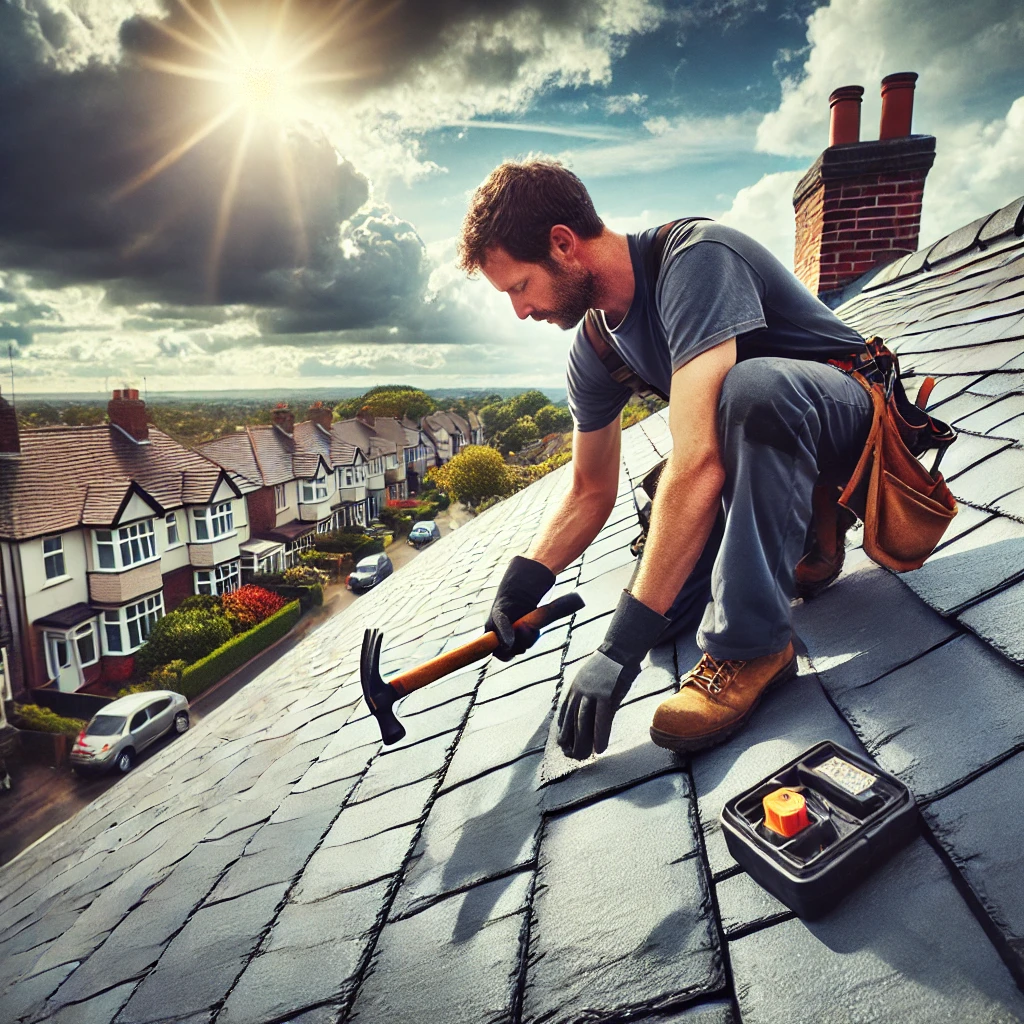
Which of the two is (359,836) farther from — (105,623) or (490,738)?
(105,623)

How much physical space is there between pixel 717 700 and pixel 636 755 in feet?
0.86

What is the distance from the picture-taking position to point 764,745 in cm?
150

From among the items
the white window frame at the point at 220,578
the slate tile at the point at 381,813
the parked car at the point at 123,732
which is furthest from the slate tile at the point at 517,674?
the white window frame at the point at 220,578

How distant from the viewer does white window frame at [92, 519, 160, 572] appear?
1914cm

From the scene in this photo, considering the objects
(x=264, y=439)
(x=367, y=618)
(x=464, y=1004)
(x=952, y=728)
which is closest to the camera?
(x=464, y=1004)

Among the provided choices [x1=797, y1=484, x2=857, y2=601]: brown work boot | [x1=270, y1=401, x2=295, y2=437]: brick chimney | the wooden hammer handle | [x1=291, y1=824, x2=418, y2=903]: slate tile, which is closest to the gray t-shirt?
[x1=797, y1=484, x2=857, y2=601]: brown work boot

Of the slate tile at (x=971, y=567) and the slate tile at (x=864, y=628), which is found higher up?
the slate tile at (x=971, y=567)

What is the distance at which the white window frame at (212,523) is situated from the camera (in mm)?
23359

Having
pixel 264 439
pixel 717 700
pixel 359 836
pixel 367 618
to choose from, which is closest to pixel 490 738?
pixel 359 836

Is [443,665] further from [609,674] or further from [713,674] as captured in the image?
[713,674]

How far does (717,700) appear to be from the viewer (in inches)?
62.4

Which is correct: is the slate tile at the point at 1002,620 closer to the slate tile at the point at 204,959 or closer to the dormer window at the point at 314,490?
the slate tile at the point at 204,959

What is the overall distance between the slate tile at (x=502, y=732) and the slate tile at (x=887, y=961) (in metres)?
0.98

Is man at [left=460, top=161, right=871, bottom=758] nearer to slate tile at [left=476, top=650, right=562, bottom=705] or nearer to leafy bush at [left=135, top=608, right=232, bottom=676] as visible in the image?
slate tile at [left=476, top=650, right=562, bottom=705]
